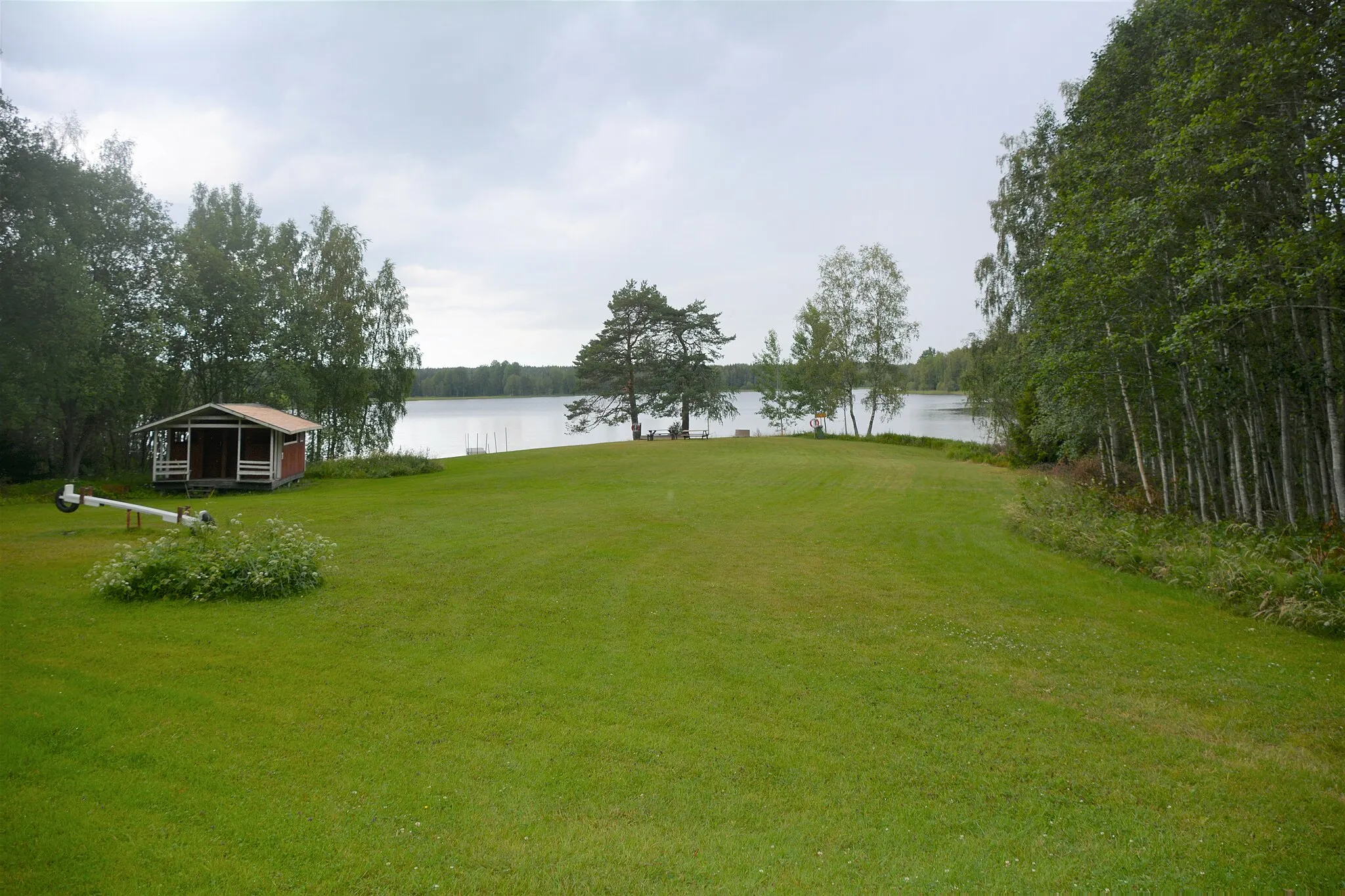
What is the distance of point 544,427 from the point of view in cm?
7331

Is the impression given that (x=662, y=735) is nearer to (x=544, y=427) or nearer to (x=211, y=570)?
(x=211, y=570)

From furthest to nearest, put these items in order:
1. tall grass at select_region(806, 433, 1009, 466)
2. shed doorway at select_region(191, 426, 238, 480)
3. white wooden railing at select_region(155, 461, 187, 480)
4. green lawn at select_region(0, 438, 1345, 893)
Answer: tall grass at select_region(806, 433, 1009, 466)
shed doorway at select_region(191, 426, 238, 480)
white wooden railing at select_region(155, 461, 187, 480)
green lawn at select_region(0, 438, 1345, 893)

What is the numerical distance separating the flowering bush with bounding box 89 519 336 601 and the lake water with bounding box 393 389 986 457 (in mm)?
25043

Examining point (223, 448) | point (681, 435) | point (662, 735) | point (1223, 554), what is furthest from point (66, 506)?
point (681, 435)

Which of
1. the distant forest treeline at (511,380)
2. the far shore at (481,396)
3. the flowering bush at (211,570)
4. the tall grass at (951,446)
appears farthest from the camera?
the far shore at (481,396)

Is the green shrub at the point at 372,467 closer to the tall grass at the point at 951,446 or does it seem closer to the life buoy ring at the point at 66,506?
the life buoy ring at the point at 66,506

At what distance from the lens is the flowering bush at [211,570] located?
8930mm

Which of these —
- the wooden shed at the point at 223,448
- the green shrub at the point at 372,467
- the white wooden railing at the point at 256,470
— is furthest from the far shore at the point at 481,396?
the white wooden railing at the point at 256,470

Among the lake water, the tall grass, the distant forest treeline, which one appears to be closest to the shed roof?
the lake water

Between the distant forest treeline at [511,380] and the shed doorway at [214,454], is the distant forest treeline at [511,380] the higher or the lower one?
the higher one

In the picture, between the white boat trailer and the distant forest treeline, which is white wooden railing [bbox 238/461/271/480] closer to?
the white boat trailer

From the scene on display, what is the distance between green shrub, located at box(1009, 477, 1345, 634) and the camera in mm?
8312

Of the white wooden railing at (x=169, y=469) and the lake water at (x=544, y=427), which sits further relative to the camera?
the lake water at (x=544, y=427)

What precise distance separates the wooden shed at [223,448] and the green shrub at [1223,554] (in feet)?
77.0
